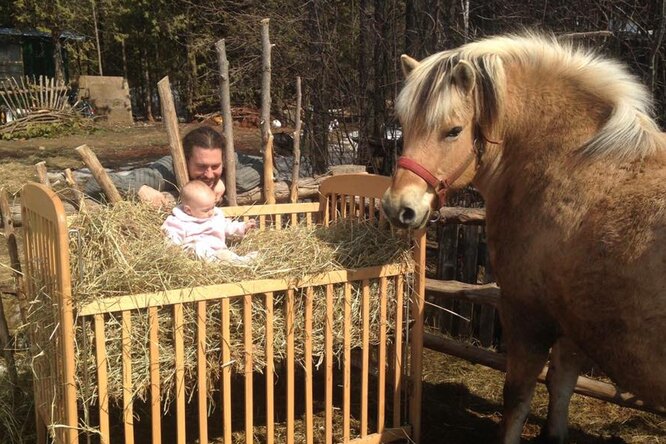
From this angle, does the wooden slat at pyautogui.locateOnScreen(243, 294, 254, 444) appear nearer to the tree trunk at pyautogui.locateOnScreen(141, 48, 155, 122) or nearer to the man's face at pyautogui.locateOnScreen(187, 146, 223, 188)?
the man's face at pyautogui.locateOnScreen(187, 146, 223, 188)

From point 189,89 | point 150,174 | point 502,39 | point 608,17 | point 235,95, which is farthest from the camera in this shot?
point 189,89

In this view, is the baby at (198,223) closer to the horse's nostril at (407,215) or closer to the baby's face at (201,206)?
the baby's face at (201,206)

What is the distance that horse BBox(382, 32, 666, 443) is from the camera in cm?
220

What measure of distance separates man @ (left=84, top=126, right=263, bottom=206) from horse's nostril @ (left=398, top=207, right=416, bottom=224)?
159 cm

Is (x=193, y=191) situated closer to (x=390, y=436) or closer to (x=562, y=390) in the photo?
(x=390, y=436)

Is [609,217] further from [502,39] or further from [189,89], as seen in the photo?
[189,89]

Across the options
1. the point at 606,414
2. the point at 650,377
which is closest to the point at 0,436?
the point at 650,377

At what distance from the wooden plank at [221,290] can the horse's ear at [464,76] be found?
0.96 metres

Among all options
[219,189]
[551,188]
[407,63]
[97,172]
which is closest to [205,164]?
[219,189]

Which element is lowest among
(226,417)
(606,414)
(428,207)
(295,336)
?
(606,414)

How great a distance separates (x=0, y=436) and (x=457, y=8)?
539 centimetres

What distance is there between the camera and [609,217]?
227cm

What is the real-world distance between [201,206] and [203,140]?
1.85 feet

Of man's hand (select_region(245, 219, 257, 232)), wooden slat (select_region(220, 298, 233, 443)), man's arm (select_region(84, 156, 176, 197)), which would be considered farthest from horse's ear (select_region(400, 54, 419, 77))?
man's arm (select_region(84, 156, 176, 197))
